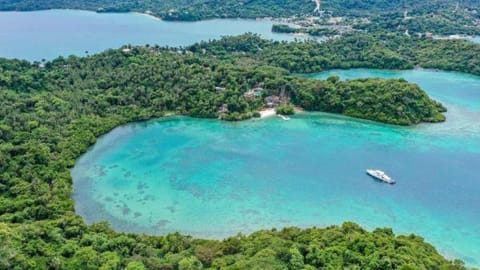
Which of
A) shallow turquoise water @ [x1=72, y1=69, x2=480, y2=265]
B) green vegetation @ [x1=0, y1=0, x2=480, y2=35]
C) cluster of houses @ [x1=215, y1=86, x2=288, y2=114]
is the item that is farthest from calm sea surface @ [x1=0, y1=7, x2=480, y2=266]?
green vegetation @ [x1=0, y1=0, x2=480, y2=35]

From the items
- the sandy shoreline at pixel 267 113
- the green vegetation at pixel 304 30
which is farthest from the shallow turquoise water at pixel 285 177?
the green vegetation at pixel 304 30

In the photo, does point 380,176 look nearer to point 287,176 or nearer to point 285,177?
point 287,176

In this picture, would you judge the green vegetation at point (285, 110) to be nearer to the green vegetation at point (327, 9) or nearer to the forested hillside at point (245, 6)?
the green vegetation at point (327, 9)

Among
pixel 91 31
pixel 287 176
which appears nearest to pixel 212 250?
pixel 287 176

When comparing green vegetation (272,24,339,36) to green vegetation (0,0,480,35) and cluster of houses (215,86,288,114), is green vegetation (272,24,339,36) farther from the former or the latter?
cluster of houses (215,86,288,114)

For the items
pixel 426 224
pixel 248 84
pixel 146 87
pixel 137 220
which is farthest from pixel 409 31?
pixel 137 220

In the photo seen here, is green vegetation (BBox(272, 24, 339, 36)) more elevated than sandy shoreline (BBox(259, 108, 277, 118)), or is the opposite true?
green vegetation (BBox(272, 24, 339, 36))

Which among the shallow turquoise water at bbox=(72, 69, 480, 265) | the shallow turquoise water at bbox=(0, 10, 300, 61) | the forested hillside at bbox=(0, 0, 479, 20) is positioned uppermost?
the forested hillside at bbox=(0, 0, 479, 20)

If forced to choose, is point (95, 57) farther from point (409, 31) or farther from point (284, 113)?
point (409, 31)

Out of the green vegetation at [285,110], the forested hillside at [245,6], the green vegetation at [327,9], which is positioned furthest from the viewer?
the forested hillside at [245,6]
